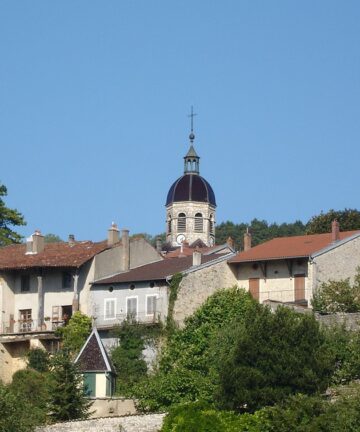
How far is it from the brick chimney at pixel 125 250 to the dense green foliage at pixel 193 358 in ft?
25.7

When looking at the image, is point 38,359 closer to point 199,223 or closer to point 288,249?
point 288,249

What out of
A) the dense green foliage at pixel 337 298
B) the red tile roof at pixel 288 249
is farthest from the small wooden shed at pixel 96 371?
the dense green foliage at pixel 337 298

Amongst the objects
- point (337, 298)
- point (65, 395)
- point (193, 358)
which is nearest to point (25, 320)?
point (193, 358)

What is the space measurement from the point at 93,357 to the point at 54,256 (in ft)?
36.1

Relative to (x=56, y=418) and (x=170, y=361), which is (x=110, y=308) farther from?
(x=56, y=418)

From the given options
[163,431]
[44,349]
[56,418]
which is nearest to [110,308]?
[44,349]

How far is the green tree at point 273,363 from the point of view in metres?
50.0

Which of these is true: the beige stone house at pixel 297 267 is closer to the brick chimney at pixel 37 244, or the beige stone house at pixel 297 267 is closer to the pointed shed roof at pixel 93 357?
the pointed shed roof at pixel 93 357

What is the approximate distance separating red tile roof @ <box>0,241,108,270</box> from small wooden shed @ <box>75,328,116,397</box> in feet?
25.8

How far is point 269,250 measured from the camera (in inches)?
2628

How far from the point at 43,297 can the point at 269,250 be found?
471 inches

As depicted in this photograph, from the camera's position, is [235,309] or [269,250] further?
[269,250]

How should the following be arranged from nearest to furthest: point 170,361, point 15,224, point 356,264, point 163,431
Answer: point 163,431 → point 170,361 → point 356,264 → point 15,224

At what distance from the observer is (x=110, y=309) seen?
218ft
